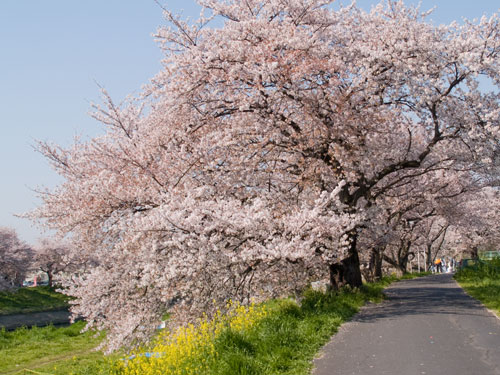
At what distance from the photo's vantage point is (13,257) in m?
50.4

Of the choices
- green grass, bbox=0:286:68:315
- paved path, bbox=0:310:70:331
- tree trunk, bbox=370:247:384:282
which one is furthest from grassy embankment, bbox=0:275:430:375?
green grass, bbox=0:286:68:315

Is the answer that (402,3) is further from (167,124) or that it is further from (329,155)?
(167,124)

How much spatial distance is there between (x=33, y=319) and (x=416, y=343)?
35.2 meters

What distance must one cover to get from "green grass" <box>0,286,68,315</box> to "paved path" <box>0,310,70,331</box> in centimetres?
78

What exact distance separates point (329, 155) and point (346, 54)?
3.02 metres

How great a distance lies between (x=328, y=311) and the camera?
12.5 meters

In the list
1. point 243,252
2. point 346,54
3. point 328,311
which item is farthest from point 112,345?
point 346,54

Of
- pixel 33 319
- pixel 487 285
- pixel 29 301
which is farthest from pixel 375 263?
pixel 29 301

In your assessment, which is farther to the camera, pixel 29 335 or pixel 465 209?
pixel 465 209

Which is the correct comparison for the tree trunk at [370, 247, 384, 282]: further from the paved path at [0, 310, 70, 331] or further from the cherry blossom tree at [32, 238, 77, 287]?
the cherry blossom tree at [32, 238, 77, 287]

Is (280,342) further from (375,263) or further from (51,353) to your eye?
(375,263)

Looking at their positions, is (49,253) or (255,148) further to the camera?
(49,253)

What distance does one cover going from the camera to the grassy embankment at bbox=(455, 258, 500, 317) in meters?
14.2

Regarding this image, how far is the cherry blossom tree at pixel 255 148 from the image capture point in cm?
1222
